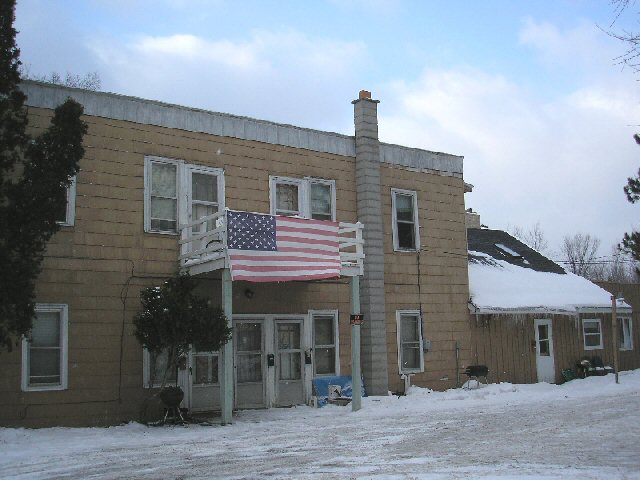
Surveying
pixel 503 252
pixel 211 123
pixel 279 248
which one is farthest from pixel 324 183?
pixel 503 252

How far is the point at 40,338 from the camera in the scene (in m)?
13.9

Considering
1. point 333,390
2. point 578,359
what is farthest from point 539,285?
point 333,390

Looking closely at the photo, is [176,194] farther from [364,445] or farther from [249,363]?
[364,445]

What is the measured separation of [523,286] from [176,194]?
12977 mm

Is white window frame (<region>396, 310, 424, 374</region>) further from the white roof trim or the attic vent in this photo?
the attic vent

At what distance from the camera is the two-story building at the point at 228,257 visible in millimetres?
14078

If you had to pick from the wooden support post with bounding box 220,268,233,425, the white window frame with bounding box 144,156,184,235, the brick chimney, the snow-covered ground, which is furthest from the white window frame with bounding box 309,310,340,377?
the white window frame with bounding box 144,156,184,235

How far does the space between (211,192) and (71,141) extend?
14.6ft

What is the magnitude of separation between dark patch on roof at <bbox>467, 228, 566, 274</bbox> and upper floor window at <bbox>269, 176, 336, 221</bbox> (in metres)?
8.50

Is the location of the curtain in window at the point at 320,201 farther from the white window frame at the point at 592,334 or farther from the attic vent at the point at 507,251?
the white window frame at the point at 592,334

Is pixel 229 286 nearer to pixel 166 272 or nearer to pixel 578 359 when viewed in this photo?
pixel 166 272

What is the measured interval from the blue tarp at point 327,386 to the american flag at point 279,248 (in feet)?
10.8

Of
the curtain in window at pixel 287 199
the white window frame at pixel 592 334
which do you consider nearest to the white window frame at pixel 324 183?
the curtain in window at pixel 287 199

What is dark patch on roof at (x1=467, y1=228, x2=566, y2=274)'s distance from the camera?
87.5 feet
